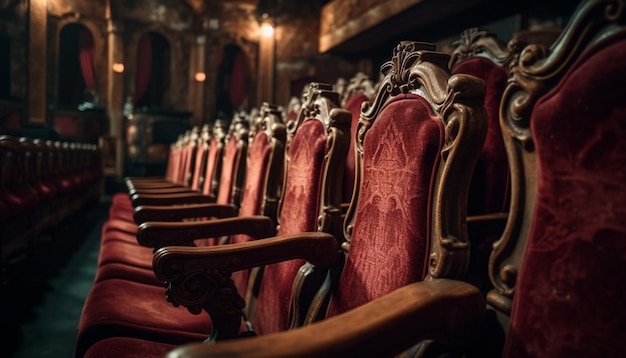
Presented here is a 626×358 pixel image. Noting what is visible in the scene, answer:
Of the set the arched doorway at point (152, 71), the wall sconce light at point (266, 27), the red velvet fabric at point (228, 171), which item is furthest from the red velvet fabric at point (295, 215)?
the wall sconce light at point (266, 27)

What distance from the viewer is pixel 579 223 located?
481 millimetres

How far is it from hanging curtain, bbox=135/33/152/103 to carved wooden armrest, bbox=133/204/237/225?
765 centimetres

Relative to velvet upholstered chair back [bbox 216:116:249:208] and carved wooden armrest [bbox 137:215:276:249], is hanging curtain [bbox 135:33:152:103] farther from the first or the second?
carved wooden armrest [bbox 137:215:276:249]

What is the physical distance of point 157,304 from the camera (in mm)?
1110

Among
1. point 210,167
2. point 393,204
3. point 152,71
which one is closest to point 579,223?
point 393,204

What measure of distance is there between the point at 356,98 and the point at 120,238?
3.52 feet

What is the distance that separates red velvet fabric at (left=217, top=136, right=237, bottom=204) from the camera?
191 centimetres

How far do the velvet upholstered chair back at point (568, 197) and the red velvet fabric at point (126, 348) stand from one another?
0.57 m

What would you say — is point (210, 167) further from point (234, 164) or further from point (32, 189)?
point (32, 189)

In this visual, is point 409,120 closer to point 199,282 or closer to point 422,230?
point 422,230

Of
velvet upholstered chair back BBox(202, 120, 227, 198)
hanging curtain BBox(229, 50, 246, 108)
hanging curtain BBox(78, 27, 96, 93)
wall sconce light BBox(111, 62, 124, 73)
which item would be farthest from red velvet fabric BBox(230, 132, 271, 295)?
hanging curtain BBox(78, 27, 96, 93)

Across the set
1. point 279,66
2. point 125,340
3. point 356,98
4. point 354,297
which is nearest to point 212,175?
point 356,98

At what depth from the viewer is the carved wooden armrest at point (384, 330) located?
39 cm

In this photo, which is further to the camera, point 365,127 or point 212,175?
point 212,175
